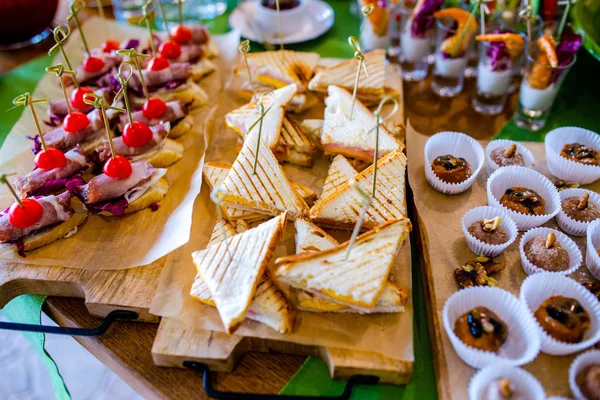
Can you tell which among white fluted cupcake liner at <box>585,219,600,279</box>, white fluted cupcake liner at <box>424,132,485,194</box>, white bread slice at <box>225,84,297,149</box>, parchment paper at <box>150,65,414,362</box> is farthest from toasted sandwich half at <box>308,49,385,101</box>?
white fluted cupcake liner at <box>585,219,600,279</box>

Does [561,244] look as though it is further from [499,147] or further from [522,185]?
[499,147]

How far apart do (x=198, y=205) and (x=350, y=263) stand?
88cm

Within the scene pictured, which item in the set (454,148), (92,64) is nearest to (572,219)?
(454,148)

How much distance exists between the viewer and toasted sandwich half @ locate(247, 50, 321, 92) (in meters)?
3.06

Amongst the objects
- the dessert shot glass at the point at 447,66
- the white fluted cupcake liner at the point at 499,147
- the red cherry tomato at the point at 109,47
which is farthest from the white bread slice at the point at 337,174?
the red cherry tomato at the point at 109,47

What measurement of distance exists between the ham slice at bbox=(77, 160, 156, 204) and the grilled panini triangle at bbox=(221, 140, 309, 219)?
1.51ft

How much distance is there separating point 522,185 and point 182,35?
245 centimetres

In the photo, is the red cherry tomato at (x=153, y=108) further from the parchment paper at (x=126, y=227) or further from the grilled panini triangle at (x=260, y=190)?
the grilled panini triangle at (x=260, y=190)

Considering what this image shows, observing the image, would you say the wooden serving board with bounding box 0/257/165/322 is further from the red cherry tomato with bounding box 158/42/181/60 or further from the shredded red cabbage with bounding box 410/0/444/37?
the shredded red cabbage with bounding box 410/0/444/37

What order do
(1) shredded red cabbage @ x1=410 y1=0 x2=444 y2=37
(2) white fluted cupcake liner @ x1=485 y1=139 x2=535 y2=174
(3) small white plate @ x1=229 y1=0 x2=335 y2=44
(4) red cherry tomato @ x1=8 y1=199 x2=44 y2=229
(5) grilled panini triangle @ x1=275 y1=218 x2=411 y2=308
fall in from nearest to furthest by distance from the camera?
(5) grilled panini triangle @ x1=275 y1=218 x2=411 y2=308, (4) red cherry tomato @ x1=8 y1=199 x2=44 y2=229, (2) white fluted cupcake liner @ x1=485 y1=139 x2=535 y2=174, (1) shredded red cabbage @ x1=410 y1=0 x2=444 y2=37, (3) small white plate @ x1=229 y1=0 x2=335 y2=44

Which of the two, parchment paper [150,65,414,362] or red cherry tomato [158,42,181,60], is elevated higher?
red cherry tomato [158,42,181,60]

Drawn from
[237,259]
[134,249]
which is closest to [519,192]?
[237,259]

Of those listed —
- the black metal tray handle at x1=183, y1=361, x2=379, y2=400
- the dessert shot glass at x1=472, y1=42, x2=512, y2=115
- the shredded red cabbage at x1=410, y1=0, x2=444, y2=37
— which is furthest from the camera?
the shredded red cabbage at x1=410, y1=0, x2=444, y2=37

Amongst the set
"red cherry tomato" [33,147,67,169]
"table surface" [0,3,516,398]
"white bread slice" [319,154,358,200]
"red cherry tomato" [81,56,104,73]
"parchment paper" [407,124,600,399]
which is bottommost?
"table surface" [0,3,516,398]
